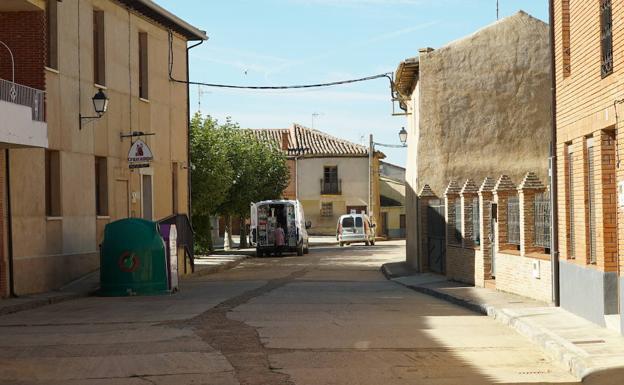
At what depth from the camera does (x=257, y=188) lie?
60656mm

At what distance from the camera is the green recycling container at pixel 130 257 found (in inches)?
921

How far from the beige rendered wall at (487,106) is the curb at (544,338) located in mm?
14750

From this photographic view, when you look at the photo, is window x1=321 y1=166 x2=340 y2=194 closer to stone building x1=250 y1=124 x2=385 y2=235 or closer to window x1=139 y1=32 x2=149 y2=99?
stone building x1=250 y1=124 x2=385 y2=235

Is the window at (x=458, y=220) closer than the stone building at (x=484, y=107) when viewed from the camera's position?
Yes

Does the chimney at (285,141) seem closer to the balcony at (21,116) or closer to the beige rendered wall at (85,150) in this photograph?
the beige rendered wall at (85,150)

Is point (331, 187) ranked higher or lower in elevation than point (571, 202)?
higher

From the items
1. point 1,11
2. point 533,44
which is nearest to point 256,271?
point 533,44

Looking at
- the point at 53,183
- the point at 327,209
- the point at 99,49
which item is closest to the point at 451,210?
the point at 53,183

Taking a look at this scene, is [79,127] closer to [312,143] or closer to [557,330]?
[557,330]

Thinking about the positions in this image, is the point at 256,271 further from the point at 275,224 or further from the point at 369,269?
the point at 275,224

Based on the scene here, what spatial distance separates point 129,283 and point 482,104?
52.4 ft

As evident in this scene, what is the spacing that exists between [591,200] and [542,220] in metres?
3.84

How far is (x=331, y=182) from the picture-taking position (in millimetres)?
89688

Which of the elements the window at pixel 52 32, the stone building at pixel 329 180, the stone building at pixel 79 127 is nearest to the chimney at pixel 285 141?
the stone building at pixel 329 180
